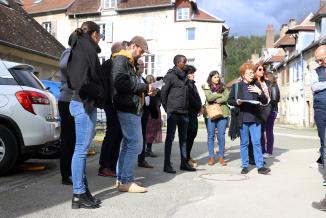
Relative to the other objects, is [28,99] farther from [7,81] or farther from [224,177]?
[224,177]

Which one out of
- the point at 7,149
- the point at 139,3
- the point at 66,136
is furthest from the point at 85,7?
the point at 66,136

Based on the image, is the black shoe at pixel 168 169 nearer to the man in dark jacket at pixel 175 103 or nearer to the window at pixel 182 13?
the man in dark jacket at pixel 175 103

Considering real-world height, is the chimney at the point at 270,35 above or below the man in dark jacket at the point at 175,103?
above

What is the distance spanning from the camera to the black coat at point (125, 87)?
6.15 metres

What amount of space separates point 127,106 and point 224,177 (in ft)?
8.64

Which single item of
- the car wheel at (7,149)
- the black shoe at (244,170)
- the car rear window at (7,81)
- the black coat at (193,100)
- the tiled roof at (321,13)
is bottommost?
the black shoe at (244,170)

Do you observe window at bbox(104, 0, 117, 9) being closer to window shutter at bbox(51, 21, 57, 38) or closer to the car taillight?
window shutter at bbox(51, 21, 57, 38)

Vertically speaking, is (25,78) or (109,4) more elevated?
(109,4)

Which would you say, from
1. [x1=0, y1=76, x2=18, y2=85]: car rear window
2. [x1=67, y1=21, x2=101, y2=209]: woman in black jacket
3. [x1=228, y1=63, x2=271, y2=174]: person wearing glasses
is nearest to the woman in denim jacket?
[x1=228, y1=63, x2=271, y2=174]: person wearing glasses

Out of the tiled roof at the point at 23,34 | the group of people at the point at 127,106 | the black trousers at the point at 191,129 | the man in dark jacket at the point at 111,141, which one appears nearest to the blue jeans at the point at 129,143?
the group of people at the point at 127,106

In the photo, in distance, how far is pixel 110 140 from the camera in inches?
303

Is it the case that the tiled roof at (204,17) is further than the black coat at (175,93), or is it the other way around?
the tiled roof at (204,17)

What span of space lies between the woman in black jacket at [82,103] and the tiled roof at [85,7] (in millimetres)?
42327

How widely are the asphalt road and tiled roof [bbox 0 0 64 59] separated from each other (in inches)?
483
